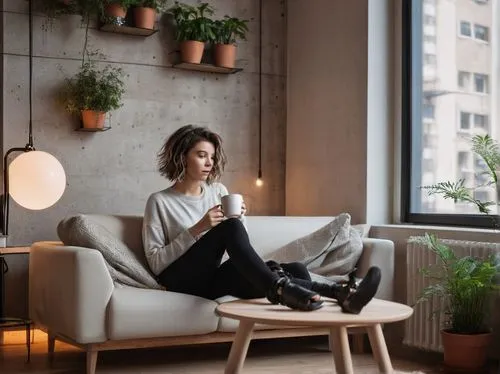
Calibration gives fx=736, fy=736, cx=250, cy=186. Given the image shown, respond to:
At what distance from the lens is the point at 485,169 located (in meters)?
4.00

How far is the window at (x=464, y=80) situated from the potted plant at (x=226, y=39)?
146 centimetres

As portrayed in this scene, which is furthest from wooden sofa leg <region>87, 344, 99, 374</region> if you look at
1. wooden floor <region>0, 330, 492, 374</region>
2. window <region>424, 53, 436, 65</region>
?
window <region>424, 53, 436, 65</region>

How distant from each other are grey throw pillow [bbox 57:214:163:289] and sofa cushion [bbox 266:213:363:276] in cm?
81

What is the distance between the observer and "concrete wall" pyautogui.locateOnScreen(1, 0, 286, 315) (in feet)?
14.4

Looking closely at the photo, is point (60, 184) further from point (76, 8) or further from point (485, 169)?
point (485, 169)

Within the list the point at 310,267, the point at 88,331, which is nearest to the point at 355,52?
the point at 310,267

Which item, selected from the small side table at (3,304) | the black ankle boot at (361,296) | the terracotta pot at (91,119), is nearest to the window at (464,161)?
the black ankle boot at (361,296)

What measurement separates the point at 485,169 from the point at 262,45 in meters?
1.91

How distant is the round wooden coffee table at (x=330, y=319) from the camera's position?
2.38 m

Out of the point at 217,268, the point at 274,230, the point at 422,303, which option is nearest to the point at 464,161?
the point at 422,303

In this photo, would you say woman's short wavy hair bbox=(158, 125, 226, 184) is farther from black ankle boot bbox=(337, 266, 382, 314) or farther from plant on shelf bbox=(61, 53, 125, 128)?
black ankle boot bbox=(337, 266, 382, 314)

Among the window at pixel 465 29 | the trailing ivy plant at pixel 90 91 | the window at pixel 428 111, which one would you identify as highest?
the window at pixel 465 29

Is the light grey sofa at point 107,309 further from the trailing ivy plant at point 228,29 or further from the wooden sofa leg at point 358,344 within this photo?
the trailing ivy plant at point 228,29

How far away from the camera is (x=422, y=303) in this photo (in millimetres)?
3865
